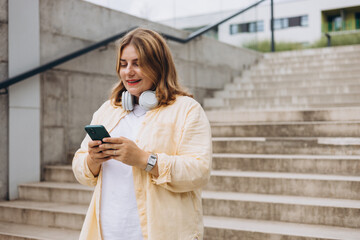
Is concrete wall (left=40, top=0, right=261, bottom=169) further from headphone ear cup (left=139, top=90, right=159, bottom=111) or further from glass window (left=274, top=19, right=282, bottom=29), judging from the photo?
glass window (left=274, top=19, right=282, bottom=29)

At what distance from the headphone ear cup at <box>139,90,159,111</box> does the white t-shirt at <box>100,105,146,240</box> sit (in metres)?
0.07

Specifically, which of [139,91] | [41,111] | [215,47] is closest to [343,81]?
[215,47]

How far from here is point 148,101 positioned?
1632 millimetres

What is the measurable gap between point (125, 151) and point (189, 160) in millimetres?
257

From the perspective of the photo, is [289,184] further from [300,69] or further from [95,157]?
[300,69]

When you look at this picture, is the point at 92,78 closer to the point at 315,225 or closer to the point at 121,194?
the point at 315,225

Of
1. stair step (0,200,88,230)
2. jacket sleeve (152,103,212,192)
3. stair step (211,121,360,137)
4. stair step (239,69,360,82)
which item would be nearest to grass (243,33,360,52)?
stair step (239,69,360,82)

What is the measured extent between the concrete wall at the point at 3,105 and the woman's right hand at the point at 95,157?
119 inches

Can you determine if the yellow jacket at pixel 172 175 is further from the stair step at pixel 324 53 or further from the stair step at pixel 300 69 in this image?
the stair step at pixel 324 53

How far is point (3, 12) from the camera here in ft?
14.1

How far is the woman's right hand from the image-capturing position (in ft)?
4.91

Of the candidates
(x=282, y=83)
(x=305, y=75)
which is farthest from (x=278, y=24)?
(x=282, y=83)

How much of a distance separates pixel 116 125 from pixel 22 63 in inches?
124

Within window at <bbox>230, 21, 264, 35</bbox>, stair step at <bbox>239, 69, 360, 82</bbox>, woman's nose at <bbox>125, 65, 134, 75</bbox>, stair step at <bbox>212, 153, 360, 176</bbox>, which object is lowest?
stair step at <bbox>212, 153, 360, 176</bbox>
